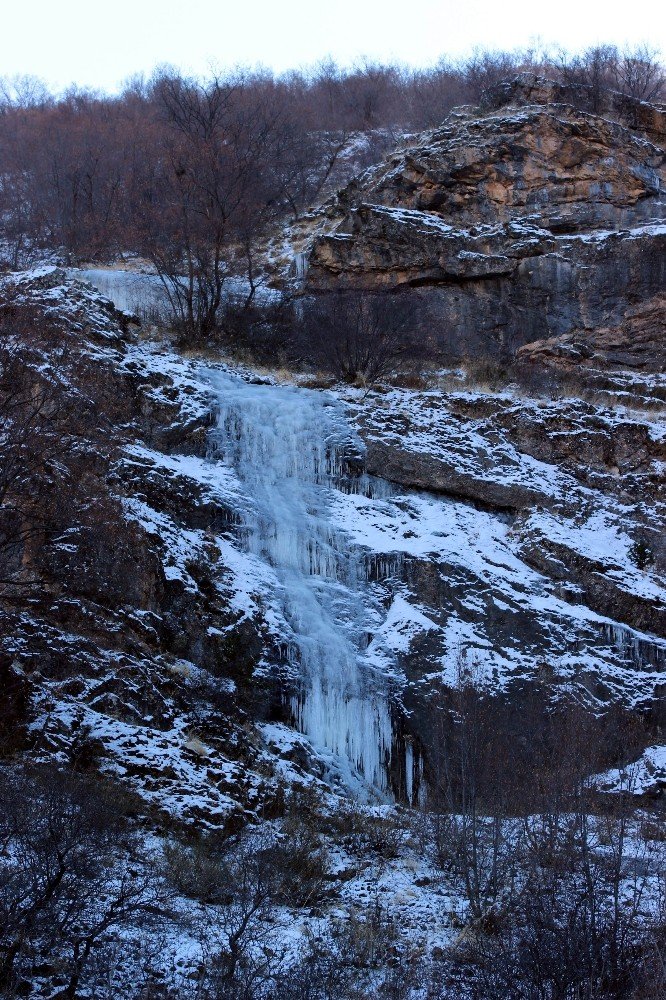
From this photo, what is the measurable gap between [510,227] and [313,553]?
11416 millimetres

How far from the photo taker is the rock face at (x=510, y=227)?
21.1 metres

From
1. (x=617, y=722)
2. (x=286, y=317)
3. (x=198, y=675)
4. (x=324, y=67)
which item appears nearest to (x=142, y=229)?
(x=286, y=317)

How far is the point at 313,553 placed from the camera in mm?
14664

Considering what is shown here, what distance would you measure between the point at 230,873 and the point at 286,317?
49.4ft

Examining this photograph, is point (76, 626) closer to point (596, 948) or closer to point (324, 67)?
point (596, 948)

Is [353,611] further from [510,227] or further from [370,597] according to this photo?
[510,227]

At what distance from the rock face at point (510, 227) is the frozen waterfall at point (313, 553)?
527 cm

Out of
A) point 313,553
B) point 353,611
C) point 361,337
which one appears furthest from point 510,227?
point 353,611

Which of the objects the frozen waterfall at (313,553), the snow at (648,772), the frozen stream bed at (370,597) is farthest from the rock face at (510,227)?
the snow at (648,772)

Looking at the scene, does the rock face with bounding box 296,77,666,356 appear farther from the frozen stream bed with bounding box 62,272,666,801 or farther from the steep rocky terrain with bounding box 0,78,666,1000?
the frozen stream bed with bounding box 62,272,666,801

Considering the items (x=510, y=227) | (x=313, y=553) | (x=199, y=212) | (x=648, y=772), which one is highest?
(x=199, y=212)

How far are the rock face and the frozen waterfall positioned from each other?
5.27 m

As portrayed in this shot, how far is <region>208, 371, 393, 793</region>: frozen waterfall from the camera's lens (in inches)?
502

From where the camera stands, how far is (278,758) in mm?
11891
